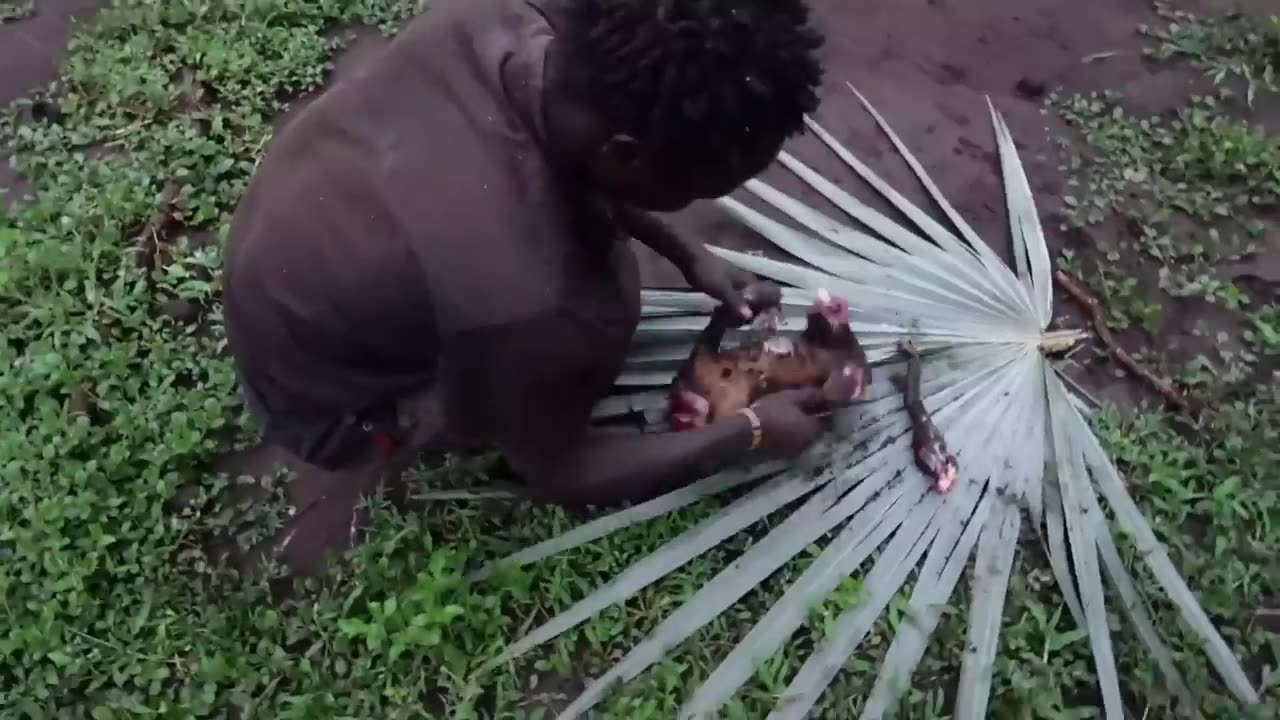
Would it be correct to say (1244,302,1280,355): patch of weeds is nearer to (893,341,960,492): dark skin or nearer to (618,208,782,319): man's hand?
(893,341,960,492): dark skin

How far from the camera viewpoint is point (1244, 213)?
2418 millimetres

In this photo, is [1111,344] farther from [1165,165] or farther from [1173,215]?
[1165,165]

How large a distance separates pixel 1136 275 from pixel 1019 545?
0.77m

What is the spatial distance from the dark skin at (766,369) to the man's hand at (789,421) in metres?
0.04

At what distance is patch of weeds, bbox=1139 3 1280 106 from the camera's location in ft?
8.66

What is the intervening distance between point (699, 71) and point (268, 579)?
4.44 ft

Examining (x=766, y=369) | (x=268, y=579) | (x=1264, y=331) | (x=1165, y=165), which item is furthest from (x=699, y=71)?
(x=1165, y=165)

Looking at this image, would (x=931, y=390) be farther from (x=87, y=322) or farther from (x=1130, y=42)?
(x=87, y=322)

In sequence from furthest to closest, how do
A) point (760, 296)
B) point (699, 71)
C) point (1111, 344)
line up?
point (1111, 344)
point (760, 296)
point (699, 71)

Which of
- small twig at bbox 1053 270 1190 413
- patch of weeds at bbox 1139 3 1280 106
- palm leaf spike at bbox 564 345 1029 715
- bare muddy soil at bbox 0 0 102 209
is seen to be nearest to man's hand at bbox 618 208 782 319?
palm leaf spike at bbox 564 345 1029 715

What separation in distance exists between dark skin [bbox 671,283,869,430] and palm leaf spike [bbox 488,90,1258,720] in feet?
0.20

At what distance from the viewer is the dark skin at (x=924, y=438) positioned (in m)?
1.90

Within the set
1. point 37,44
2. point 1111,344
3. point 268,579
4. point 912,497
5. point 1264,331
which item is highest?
point 1264,331

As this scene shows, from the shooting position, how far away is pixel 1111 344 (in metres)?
2.20
